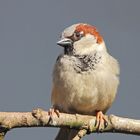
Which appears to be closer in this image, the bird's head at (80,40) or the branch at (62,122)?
the branch at (62,122)

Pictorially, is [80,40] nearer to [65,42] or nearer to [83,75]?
[65,42]

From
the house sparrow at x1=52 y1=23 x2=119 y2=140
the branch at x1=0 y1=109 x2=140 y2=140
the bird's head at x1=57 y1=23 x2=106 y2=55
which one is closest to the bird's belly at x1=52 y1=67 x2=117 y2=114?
the house sparrow at x1=52 y1=23 x2=119 y2=140

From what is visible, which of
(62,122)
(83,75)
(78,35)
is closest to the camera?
(62,122)

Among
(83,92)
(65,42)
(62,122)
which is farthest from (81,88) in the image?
(62,122)

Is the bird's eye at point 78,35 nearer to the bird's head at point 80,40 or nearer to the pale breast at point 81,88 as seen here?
the bird's head at point 80,40

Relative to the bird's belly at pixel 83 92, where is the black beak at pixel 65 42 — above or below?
above

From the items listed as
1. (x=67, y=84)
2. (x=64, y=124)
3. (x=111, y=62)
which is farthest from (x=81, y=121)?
(x=111, y=62)

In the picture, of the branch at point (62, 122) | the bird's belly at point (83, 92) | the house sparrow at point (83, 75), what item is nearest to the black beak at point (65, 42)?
the house sparrow at point (83, 75)
